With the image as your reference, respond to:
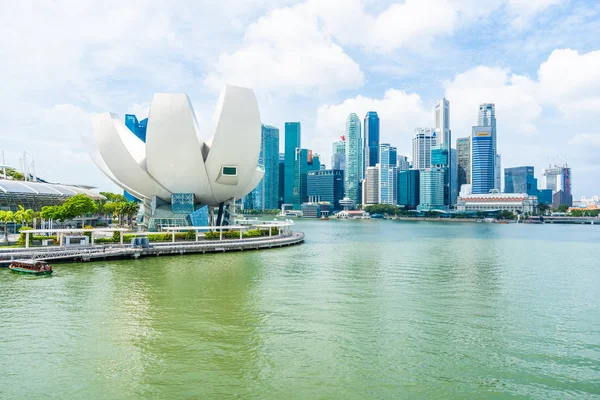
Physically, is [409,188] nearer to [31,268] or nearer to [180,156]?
[180,156]

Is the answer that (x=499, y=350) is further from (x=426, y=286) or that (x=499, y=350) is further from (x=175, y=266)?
(x=175, y=266)

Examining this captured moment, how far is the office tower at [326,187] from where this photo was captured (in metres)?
185

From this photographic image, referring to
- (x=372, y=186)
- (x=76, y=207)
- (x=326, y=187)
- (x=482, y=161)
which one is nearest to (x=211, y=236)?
(x=76, y=207)

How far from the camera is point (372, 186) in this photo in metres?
193

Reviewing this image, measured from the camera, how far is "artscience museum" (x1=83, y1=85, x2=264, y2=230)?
35438mm

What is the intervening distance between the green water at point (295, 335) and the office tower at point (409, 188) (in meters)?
161

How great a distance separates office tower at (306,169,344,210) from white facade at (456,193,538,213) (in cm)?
5250

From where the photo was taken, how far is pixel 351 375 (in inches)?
412

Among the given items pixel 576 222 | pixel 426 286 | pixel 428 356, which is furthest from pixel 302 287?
pixel 576 222

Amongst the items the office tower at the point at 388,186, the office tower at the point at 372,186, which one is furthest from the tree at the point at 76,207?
the office tower at the point at 372,186

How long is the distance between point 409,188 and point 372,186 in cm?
1743

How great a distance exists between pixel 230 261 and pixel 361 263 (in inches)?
345

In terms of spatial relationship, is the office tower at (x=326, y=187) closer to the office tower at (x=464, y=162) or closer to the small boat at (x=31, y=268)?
the office tower at (x=464, y=162)

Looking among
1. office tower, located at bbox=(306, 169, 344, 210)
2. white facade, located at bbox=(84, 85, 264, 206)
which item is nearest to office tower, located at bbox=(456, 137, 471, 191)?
office tower, located at bbox=(306, 169, 344, 210)
